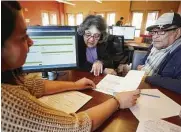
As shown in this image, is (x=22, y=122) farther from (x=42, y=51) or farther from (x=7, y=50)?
(x=42, y=51)

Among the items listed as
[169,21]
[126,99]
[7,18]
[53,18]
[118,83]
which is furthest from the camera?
[53,18]

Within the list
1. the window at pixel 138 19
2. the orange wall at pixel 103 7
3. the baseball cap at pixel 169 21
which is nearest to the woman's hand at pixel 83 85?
the baseball cap at pixel 169 21

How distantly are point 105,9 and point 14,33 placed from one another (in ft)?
27.7

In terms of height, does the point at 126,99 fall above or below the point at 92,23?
Result: below

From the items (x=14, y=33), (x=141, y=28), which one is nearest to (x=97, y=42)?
(x=14, y=33)

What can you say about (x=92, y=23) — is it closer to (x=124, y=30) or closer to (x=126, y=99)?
(x=126, y=99)

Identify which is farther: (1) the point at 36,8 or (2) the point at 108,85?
(1) the point at 36,8

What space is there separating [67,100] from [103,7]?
8266 mm

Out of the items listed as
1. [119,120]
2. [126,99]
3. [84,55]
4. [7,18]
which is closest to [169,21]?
[84,55]

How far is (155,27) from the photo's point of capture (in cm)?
139

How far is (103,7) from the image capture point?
8227 millimetres

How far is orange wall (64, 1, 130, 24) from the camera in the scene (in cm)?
739

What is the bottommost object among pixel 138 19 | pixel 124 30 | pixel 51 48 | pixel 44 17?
pixel 51 48

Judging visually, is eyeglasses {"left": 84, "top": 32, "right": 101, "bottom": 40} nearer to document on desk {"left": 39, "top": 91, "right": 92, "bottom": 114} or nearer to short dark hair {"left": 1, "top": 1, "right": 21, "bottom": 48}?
document on desk {"left": 39, "top": 91, "right": 92, "bottom": 114}
